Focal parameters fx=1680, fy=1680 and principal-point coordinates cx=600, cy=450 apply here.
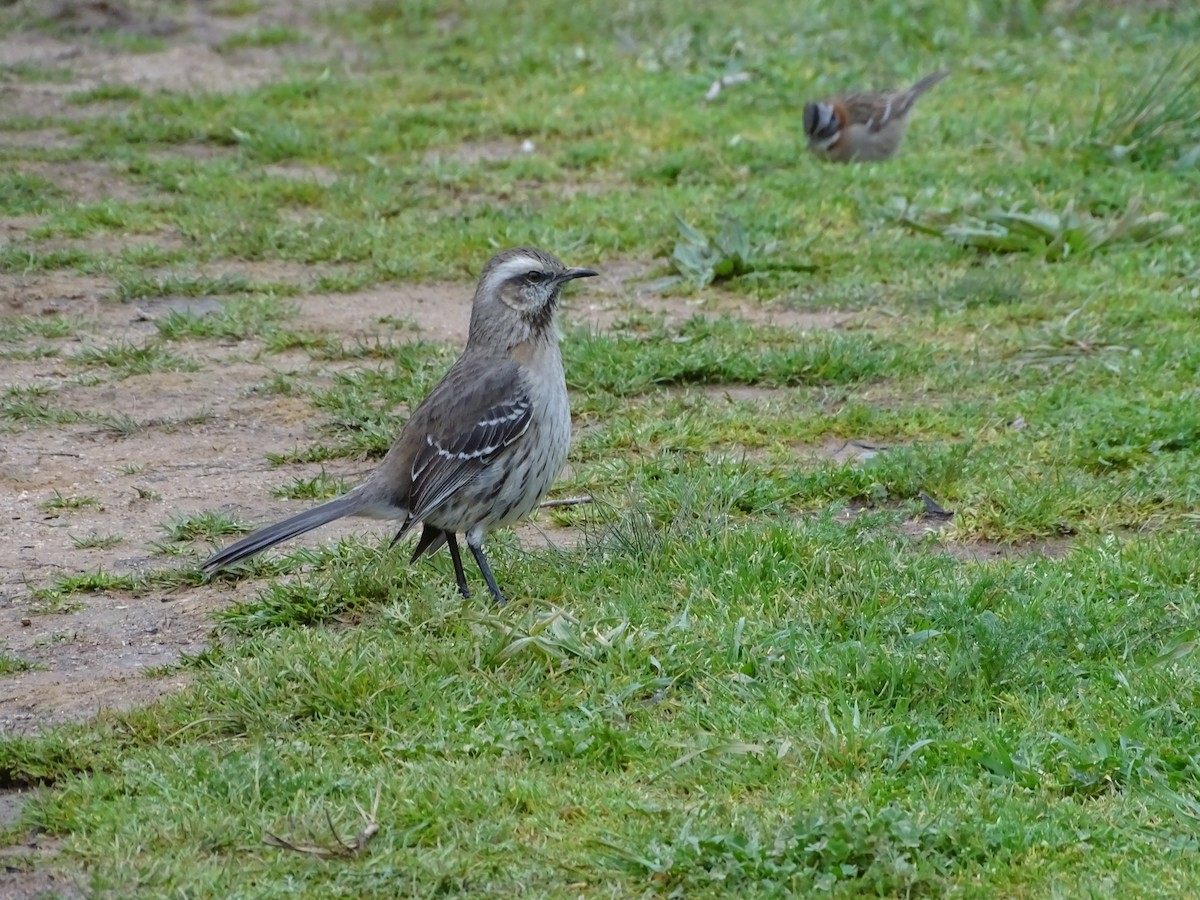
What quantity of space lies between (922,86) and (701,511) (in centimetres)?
749

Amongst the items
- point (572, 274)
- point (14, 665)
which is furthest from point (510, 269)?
point (14, 665)

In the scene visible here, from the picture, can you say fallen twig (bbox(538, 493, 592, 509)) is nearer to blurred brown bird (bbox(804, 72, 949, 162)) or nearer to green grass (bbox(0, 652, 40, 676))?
green grass (bbox(0, 652, 40, 676))

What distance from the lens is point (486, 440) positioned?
627cm

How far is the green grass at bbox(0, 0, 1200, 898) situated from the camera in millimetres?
4621

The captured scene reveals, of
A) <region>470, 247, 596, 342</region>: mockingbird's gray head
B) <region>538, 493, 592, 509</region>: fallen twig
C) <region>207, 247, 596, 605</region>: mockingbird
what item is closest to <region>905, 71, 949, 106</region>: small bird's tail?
<region>538, 493, 592, 509</region>: fallen twig

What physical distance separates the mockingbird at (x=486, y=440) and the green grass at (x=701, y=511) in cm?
23

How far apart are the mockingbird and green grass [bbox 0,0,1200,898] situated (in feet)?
0.75

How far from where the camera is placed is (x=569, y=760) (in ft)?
16.4

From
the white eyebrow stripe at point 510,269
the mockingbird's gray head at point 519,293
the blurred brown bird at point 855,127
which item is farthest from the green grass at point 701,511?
the white eyebrow stripe at point 510,269

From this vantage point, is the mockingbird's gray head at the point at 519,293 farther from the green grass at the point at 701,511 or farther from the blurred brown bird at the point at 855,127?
the blurred brown bird at the point at 855,127

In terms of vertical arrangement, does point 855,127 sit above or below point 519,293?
below

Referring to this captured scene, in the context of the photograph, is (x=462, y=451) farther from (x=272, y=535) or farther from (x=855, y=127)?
(x=855, y=127)

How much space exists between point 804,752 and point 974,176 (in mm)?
7256

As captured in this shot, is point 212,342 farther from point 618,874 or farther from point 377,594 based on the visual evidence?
point 618,874
